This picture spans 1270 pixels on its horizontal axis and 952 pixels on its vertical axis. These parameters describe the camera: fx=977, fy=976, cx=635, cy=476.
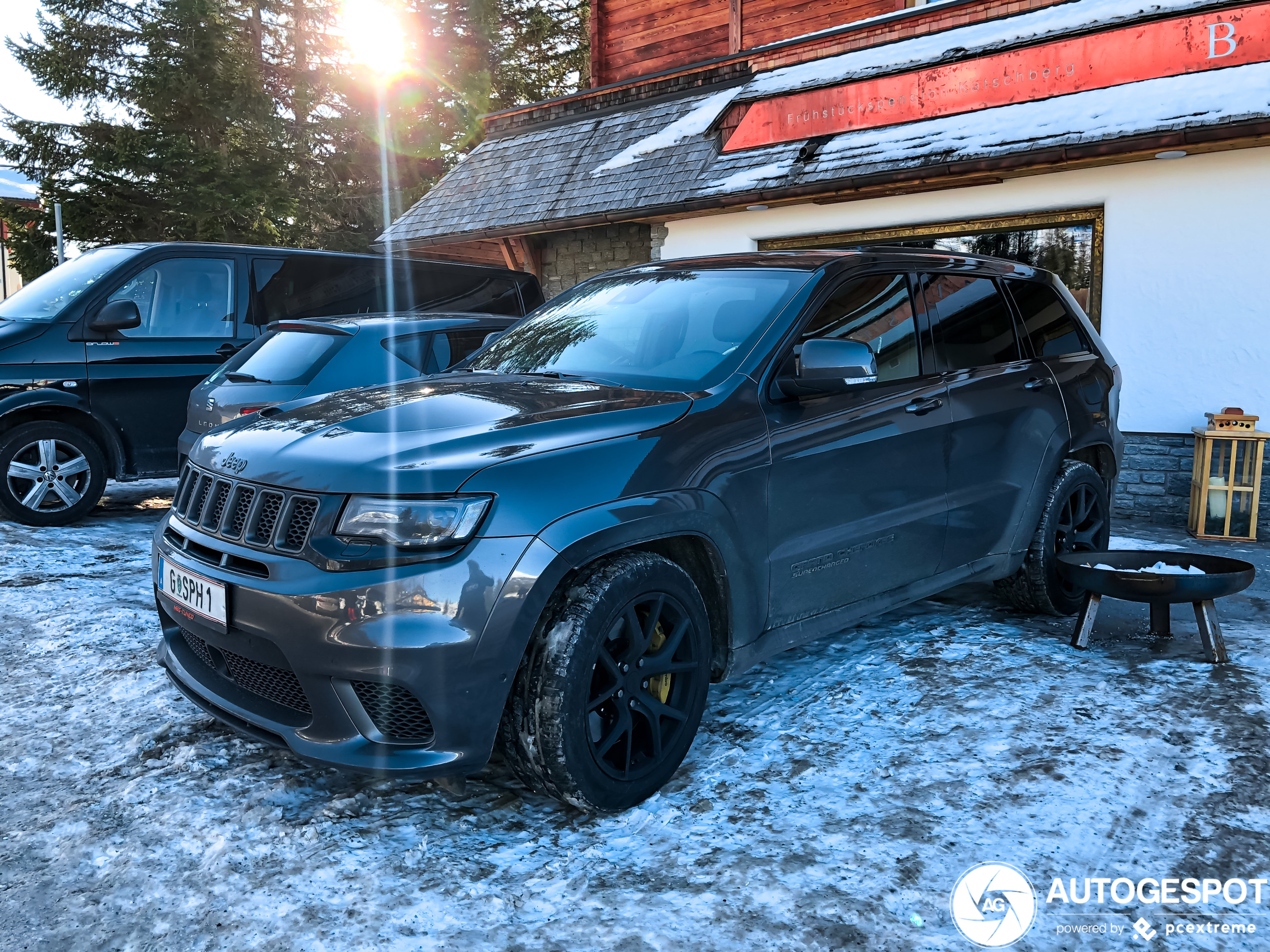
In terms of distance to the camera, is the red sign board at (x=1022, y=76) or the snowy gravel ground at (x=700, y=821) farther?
the red sign board at (x=1022, y=76)

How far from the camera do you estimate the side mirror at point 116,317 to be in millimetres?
7117

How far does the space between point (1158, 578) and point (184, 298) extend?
690 centimetres

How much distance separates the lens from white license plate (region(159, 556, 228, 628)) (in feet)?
9.21

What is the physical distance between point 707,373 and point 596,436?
2.19 ft

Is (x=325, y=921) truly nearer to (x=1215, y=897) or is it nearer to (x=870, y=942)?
(x=870, y=942)

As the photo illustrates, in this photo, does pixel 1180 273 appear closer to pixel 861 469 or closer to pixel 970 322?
pixel 970 322

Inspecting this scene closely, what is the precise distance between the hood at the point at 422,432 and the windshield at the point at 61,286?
4.83 metres

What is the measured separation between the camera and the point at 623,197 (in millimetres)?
10867

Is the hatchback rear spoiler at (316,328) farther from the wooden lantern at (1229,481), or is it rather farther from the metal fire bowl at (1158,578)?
the wooden lantern at (1229,481)

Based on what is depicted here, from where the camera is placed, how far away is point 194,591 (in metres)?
2.94

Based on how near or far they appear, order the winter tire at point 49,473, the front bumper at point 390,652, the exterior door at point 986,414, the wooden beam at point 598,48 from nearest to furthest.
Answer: the front bumper at point 390,652, the exterior door at point 986,414, the winter tire at point 49,473, the wooden beam at point 598,48

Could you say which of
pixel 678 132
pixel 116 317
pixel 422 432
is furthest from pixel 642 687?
pixel 678 132

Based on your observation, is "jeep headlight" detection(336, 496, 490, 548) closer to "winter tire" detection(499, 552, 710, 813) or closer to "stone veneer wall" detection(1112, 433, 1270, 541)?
"winter tire" detection(499, 552, 710, 813)

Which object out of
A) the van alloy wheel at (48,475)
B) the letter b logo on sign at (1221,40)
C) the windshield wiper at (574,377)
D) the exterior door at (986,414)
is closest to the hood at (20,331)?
the van alloy wheel at (48,475)
